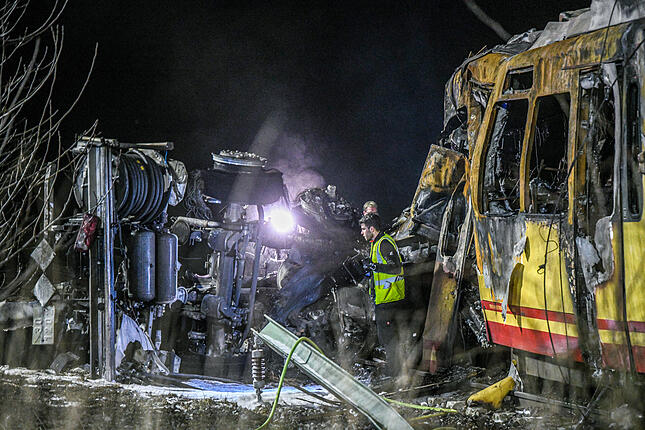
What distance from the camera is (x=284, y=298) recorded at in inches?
400

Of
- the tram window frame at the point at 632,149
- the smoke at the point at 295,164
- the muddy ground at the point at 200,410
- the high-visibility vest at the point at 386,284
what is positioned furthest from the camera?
the smoke at the point at 295,164

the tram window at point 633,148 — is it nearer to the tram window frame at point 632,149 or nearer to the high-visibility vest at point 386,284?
the tram window frame at point 632,149

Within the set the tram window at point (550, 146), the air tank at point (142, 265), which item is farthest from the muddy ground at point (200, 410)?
the tram window at point (550, 146)

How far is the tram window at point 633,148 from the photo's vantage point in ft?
14.3

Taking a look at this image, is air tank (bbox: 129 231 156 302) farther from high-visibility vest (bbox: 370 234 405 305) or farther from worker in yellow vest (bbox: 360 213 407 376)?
high-visibility vest (bbox: 370 234 405 305)

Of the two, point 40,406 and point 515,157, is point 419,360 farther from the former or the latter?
point 40,406

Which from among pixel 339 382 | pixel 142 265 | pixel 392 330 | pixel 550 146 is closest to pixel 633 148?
pixel 550 146

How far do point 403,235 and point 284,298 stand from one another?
2.48m

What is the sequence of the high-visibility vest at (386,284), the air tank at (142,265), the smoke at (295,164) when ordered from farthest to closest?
1. the smoke at (295,164)
2. the air tank at (142,265)
3. the high-visibility vest at (386,284)

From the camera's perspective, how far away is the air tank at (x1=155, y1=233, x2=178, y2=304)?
Result: 8453mm

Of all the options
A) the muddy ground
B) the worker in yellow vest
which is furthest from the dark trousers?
the muddy ground

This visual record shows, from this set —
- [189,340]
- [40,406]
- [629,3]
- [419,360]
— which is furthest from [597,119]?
[189,340]

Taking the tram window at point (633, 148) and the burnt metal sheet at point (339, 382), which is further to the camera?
the burnt metal sheet at point (339, 382)

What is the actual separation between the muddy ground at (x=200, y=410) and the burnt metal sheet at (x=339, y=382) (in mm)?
418
